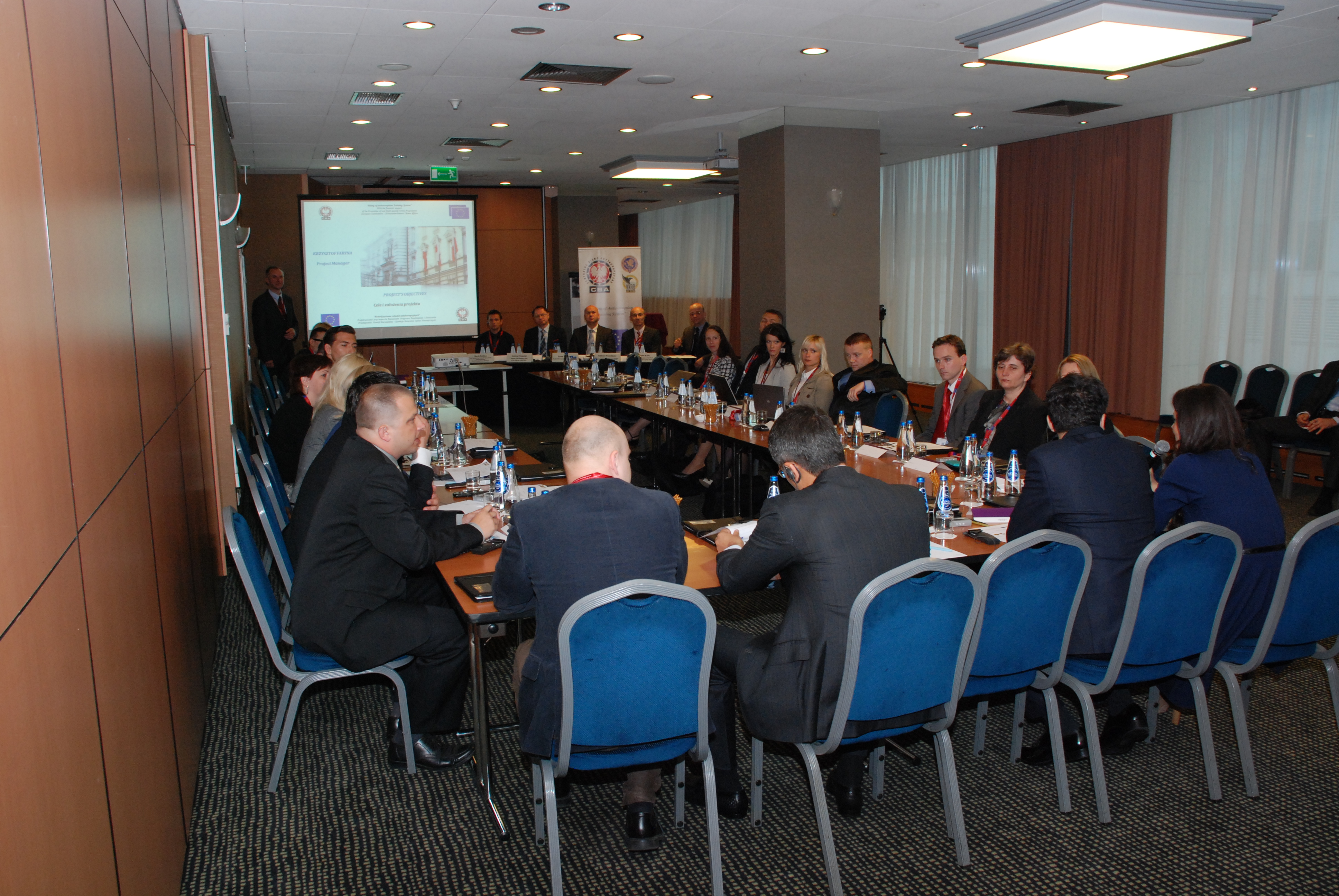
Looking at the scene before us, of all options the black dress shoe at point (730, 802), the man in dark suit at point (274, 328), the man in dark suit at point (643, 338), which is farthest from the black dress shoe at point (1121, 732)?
the man in dark suit at point (643, 338)

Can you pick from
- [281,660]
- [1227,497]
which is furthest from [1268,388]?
[281,660]

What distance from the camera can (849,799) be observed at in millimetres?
3127

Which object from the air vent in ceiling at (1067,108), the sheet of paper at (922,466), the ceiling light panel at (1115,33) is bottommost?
the sheet of paper at (922,466)

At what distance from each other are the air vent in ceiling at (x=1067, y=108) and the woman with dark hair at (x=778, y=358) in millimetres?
3236

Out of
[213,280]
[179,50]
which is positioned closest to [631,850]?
[213,280]

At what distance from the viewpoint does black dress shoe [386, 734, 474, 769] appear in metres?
3.46

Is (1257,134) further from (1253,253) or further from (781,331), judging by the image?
(781,331)

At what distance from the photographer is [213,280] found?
5312mm

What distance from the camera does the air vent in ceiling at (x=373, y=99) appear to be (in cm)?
786

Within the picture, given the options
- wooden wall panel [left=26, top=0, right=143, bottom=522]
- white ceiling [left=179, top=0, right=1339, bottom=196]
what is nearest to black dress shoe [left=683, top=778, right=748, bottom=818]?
wooden wall panel [left=26, top=0, right=143, bottom=522]

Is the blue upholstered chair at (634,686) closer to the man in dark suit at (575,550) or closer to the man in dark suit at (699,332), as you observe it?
the man in dark suit at (575,550)

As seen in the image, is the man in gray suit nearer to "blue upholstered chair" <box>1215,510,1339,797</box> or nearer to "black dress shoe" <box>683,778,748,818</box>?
"blue upholstered chair" <box>1215,510,1339,797</box>

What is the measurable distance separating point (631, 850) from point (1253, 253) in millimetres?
8548

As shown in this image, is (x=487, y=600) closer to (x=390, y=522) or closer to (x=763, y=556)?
(x=390, y=522)
